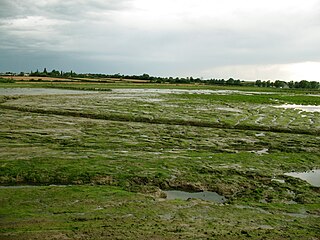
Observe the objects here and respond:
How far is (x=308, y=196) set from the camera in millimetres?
14547

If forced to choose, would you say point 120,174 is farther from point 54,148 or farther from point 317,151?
point 317,151

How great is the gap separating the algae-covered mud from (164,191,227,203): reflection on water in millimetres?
42

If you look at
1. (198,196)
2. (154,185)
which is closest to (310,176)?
(198,196)

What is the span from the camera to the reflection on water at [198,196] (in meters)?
14.3

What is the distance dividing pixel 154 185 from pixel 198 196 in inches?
81.7

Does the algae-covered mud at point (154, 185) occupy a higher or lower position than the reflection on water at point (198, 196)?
higher

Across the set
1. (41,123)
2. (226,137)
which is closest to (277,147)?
(226,137)

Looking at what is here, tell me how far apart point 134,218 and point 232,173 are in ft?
25.3

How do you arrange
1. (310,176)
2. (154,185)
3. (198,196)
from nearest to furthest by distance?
(198,196) → (154,185) → (310,176)

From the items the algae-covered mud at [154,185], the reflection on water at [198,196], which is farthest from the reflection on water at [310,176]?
the reflection on water at [198,196]

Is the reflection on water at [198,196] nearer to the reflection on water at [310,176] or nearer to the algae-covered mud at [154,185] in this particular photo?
the algae-covered mud at [154,185]

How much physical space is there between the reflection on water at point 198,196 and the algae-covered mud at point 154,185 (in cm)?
4

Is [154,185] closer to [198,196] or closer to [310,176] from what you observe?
[198,196]

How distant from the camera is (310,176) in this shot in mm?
18172
